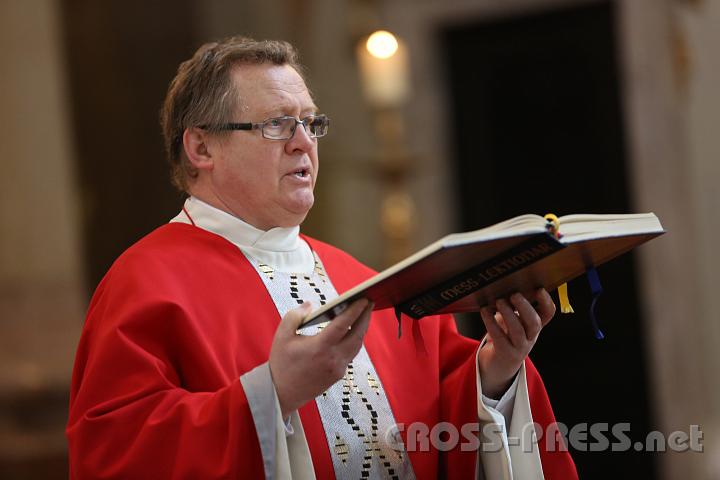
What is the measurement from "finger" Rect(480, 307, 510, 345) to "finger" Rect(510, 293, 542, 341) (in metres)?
0.06

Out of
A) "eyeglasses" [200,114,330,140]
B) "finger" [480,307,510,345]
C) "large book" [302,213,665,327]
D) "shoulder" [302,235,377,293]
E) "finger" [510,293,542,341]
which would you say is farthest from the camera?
"shoulder" [302,235,377,293]

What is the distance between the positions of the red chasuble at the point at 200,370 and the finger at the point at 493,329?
7.9 inches

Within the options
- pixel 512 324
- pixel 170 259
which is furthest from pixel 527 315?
pixel 170 259

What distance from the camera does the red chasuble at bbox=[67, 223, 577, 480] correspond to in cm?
235

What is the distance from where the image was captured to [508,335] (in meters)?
2.69

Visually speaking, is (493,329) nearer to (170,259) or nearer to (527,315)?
(527,315)

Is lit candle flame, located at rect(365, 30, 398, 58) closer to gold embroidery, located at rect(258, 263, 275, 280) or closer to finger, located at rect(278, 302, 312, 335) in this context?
gold embroidery, located at rect(258, 263, 275, 280)

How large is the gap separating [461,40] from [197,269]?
504 cm

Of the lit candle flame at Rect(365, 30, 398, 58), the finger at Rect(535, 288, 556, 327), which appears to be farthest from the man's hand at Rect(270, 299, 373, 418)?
the lit candle flame at Rect(365, 30, 398, 58)

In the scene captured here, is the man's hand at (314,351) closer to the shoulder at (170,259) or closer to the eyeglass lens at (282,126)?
the shoulder at (170,259)

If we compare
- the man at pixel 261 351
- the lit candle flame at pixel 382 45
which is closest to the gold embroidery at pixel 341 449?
the man at pixel 261 351

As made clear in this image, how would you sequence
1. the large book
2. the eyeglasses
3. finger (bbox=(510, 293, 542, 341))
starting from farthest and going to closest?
1. the eyeglasses
2. finger (bbox=(510, 293, 542, 341))
3. the large book

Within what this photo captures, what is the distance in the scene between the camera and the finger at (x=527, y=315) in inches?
100

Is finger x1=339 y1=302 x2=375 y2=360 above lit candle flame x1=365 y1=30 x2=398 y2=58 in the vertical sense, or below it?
below
